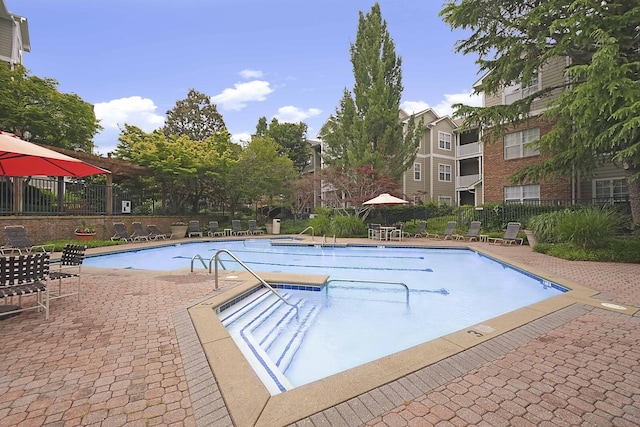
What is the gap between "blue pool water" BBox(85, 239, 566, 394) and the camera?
4289 millimetres

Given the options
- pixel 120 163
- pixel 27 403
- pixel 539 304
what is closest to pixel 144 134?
pixel 120 163

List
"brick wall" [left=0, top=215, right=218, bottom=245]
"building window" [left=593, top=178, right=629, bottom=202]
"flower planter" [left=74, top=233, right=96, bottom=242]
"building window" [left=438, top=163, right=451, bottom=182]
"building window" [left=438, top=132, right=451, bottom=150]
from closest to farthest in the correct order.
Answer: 1. "brick wall" [left=0, top=215, right=218, bottom=245]
2. "flower planter" [left=74, top=233, right=96, bottom=242]
3. "building window" [left=593, top=178, right=629, bottom=202]
4. "building window" [left=438, top=163, right=451, bottom=182]
5. "building window" [left=438, top=132, right=451, bottom=150]

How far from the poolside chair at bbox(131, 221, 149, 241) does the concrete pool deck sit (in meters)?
13.2

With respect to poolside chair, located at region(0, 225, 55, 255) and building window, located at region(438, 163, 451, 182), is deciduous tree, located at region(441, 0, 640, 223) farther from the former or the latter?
poolside chair, located at region(0, 225, 55, 255)

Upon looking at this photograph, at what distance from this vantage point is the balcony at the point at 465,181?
25.7m

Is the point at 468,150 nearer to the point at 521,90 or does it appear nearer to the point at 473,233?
the point at 521,90

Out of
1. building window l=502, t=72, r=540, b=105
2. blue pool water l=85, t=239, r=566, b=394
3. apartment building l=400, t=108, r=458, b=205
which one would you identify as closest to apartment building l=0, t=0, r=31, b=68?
blue pool water l=85, t=239, r=566, b=394

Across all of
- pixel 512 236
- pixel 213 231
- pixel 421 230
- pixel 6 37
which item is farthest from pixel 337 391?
pixel 6 37

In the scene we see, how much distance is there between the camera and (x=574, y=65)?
39.8 feet

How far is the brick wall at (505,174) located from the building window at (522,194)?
0.23 meters

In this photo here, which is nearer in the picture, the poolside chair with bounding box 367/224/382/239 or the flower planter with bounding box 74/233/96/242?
the flower planter with bounding box 74/233/96/242

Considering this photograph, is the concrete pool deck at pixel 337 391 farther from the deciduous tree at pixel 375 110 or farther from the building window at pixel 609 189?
the deciduous tree at pixel 375 110

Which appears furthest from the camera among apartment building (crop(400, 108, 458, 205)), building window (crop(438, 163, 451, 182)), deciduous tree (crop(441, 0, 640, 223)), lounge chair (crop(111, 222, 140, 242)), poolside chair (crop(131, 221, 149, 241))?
building window (crop(438, 163, 451, 182))

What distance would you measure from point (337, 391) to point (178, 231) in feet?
60.7
